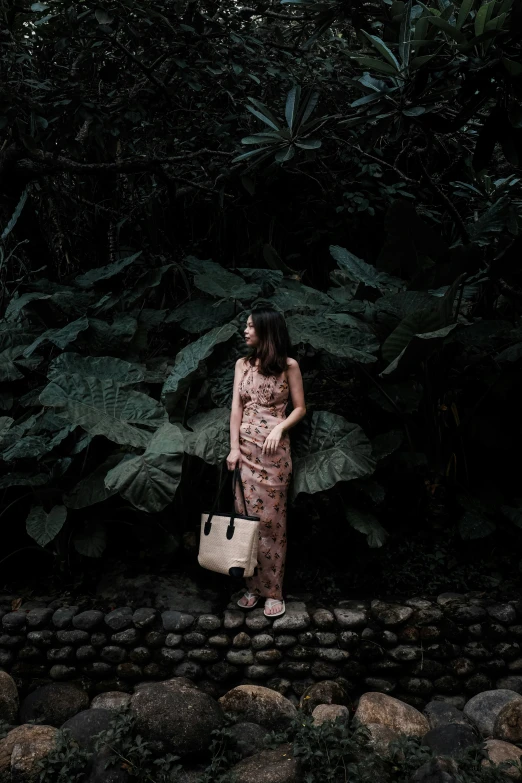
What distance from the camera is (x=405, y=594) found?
3.18 m

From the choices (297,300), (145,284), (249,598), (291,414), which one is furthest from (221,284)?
(249,598)

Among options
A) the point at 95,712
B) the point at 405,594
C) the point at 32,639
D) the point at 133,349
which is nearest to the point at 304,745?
the point at 95,712

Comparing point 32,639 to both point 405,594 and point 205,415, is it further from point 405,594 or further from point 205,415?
point 405,594

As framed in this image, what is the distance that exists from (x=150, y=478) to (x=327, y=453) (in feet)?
2.73

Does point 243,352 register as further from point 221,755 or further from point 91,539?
point 221,755

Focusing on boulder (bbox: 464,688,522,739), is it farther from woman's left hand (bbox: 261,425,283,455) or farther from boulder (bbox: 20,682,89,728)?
boulder (bbox: 20,682,89,728)

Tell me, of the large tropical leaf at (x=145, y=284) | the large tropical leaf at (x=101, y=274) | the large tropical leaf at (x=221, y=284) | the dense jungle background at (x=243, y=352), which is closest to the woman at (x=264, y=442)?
the dense jungle background at (x=243, y=352)

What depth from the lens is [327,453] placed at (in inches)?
117

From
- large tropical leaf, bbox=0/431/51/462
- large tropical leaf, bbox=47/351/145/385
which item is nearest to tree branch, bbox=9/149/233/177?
large tropical leaf, bbox=47/351/145/385

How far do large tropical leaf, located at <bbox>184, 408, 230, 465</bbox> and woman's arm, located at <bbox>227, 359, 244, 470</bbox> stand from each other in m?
0.05

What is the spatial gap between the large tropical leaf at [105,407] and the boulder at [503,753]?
1.80 meters

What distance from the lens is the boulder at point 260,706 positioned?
2.62 metres

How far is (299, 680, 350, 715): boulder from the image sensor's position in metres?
2.72

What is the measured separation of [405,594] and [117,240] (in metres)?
3.39
